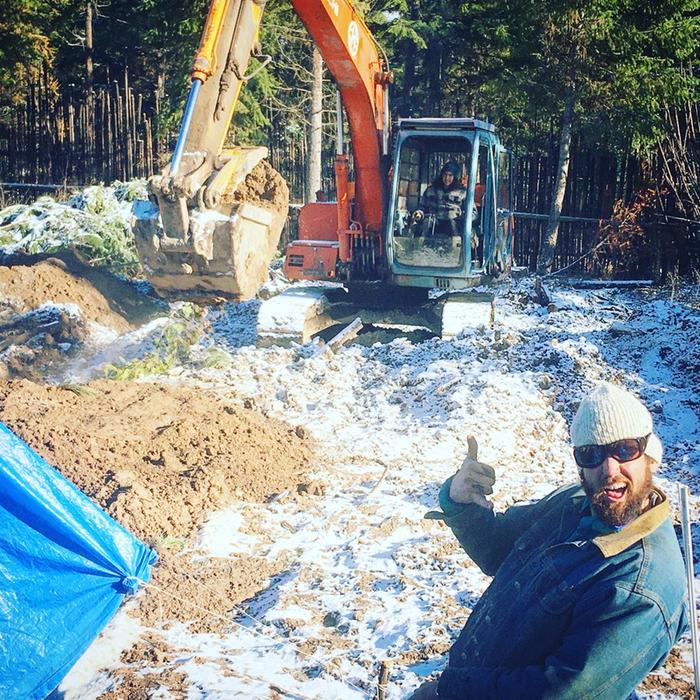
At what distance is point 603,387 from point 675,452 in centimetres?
508

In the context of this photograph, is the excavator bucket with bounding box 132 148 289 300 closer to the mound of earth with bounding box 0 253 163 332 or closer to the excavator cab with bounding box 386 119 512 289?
the excavator cab with bounding box 386 119 512 289

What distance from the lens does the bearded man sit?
82.6 inches

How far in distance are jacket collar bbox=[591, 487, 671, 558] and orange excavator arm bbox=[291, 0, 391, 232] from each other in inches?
296

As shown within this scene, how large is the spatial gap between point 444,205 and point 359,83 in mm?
1726

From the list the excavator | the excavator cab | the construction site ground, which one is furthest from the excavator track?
the excavator cab

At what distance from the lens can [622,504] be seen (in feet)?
7.52

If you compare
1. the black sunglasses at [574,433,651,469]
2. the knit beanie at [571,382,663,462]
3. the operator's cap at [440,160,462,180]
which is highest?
the operator's cap at [440,160,462,180]

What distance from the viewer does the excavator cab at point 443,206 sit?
10039mm

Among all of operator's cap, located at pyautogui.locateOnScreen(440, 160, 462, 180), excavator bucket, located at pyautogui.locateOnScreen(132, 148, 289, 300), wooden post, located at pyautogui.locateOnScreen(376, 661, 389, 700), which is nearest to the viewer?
wooden post, located at pyautogui.locateOnScreen(376, 661, 389, 700)

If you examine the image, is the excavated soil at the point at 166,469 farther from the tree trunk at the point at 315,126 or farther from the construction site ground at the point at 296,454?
the tree trunk at the point at 315,126

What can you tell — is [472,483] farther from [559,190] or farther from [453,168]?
[559,190]

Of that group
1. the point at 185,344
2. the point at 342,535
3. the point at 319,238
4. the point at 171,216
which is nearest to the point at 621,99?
the point at 319,238

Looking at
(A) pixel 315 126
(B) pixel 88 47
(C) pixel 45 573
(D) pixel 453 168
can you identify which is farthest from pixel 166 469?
(B) pixel 88 47

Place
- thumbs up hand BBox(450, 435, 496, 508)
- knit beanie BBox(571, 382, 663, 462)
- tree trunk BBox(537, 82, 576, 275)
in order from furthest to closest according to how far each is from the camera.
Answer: tree trunk BBox(537, 82, 576, 275) → thumbs up hand BBox(450, 435, 496, 508) → knit beanie BBox(571, 382, 663, 462)
